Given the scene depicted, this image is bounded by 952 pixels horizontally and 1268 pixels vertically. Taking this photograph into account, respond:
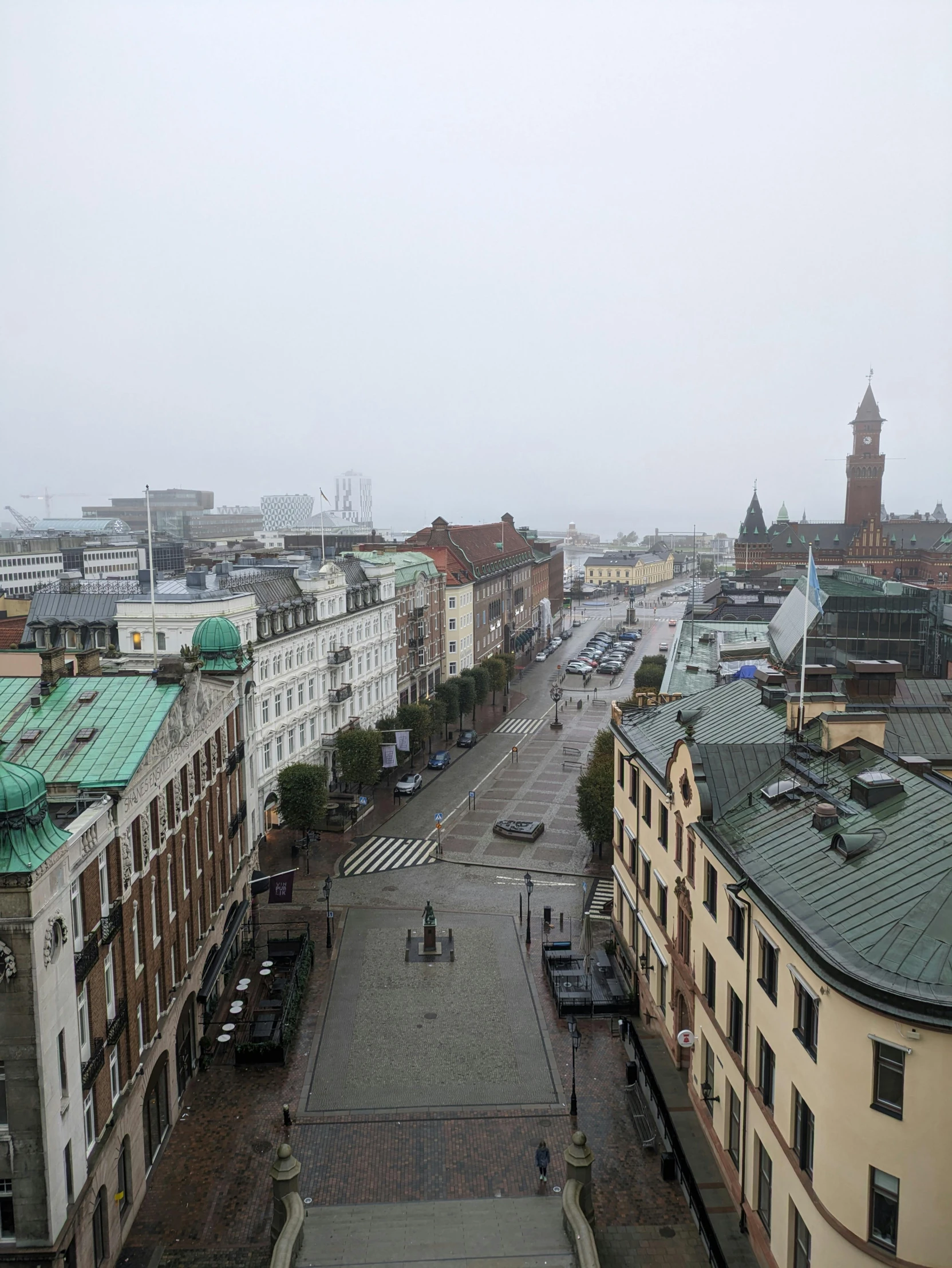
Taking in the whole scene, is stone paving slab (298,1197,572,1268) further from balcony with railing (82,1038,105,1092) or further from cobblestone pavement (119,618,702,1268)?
balcony with railing (82,1038,105,1092)

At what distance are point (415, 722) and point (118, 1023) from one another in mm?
55156

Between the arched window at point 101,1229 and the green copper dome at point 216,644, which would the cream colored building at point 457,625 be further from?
the arched window at point 101,1229

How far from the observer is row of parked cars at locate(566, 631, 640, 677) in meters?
136

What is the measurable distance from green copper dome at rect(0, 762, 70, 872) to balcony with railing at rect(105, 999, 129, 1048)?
741 centimetres

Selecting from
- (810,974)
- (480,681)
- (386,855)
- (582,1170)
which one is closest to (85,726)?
(582,1170)

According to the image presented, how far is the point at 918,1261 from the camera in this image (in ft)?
64.6

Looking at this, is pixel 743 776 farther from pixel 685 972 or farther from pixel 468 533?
pixel 468 533

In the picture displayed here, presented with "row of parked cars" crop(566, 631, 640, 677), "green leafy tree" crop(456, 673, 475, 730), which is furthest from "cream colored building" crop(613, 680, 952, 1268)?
"row of parked cars" crop(566, 631, 640, 677)

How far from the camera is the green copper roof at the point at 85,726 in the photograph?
29828 mm

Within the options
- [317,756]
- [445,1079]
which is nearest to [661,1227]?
[445,1079]

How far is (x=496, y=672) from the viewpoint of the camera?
370 ft

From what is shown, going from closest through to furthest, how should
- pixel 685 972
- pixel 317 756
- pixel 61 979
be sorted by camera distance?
pixel 61 979
pixel 685 972
pixel 317 756

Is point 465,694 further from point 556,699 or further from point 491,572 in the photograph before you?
point 491,572

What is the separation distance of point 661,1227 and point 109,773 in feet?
72.8
